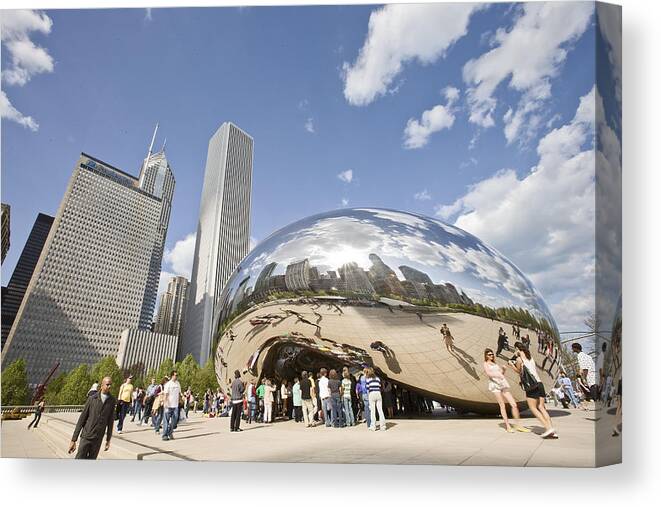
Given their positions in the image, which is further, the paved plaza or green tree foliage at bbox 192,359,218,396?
green tree foliage at bbox 192,359,218,396

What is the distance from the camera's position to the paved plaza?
5258 millimetres

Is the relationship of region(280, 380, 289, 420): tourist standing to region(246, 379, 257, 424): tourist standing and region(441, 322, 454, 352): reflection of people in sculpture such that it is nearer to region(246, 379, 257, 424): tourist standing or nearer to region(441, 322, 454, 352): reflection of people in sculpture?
region(246, 379, 257, 424): tourist standing

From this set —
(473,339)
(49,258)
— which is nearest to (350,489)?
(473,339)

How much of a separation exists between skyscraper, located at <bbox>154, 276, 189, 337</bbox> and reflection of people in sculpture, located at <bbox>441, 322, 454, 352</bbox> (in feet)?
611

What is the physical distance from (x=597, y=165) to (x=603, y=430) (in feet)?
13.0

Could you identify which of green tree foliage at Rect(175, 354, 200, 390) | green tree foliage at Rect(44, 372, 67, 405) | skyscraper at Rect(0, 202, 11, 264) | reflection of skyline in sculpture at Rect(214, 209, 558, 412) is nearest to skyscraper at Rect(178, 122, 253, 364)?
green tree foliage at Rect(175, 354, 200, 390)

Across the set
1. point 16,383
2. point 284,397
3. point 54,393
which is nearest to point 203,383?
point 16,383

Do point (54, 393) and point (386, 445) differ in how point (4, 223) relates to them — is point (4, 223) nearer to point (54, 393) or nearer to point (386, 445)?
point (54, 393)

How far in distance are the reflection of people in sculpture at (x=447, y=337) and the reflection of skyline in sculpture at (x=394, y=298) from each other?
0.15 ft

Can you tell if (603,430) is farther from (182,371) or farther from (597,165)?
(182,371)

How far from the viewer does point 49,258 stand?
74.9m

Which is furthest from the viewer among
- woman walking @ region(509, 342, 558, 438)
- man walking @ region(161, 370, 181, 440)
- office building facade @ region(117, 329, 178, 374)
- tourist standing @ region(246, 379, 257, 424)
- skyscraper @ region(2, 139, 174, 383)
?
office building facade @ region(117, 329, 178, 374)

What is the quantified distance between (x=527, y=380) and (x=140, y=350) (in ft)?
316

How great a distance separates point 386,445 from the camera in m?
5.85
